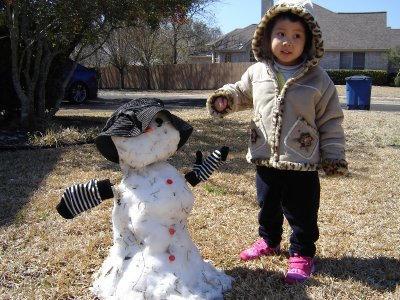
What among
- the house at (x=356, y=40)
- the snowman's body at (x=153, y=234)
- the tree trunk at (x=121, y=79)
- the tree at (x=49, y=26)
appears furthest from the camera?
the house at (x=356, y=40)

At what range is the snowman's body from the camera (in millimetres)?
2277

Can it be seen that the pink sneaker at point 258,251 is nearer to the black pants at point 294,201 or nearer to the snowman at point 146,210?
the black pants at point 294,201

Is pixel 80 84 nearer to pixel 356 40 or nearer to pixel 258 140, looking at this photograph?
pixel 258 140

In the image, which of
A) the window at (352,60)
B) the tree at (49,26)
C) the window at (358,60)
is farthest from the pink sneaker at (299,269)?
the window at (358,60)

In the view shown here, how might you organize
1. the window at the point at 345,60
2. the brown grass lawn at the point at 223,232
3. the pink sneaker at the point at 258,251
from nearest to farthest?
the brown grass lawn at the point at 223,232 < the pink sneaker at the point at 258,251 < the window at the point at 345,60

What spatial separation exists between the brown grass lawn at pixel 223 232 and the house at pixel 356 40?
28517mm

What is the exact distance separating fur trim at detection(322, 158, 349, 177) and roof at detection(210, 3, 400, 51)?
1259 inches

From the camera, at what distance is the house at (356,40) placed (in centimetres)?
3297

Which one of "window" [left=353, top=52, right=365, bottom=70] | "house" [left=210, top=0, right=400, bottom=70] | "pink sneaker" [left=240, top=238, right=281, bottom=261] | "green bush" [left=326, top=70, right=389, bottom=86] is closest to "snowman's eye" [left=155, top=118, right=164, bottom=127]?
"pink sneaker" [left=240, top=238, right=281, bottom=261]

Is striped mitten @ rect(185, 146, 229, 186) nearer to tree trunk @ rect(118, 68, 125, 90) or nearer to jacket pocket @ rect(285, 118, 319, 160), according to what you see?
jacket pocket @ rect(285, 118, 319, 160)

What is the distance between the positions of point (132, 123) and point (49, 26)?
17.5 ft

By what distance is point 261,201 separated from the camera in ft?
9.43

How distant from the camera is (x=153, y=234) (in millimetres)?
2301

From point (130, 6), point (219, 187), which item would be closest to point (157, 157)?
point (219, 187)
